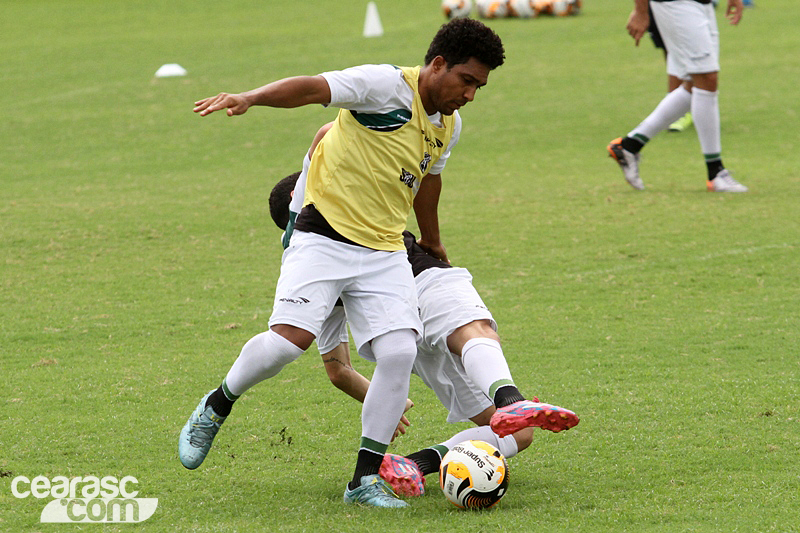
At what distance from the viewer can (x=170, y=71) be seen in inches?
639

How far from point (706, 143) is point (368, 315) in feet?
20.0

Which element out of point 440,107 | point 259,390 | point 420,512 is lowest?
point 259,390

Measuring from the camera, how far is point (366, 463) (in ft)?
12.6

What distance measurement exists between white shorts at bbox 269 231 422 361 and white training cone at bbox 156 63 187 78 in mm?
12751

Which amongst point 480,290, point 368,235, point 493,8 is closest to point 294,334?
point 368,235

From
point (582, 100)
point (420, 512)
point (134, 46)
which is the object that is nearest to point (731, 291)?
point (420, 512)

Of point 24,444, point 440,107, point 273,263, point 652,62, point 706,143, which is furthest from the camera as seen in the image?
point 652,62

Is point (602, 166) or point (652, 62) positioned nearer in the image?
point (602, 166)

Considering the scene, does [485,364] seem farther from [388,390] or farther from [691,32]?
[691,32]

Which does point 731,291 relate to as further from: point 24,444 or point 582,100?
point 582,100

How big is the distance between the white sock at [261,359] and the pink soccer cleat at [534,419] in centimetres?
81

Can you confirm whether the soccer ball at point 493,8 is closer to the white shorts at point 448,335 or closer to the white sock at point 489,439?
the white shorts at point 448,335

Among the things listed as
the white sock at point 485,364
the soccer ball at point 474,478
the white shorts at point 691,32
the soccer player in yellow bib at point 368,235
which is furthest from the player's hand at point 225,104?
the white shorts at point 691,32

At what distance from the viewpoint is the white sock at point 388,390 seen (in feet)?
12.7
